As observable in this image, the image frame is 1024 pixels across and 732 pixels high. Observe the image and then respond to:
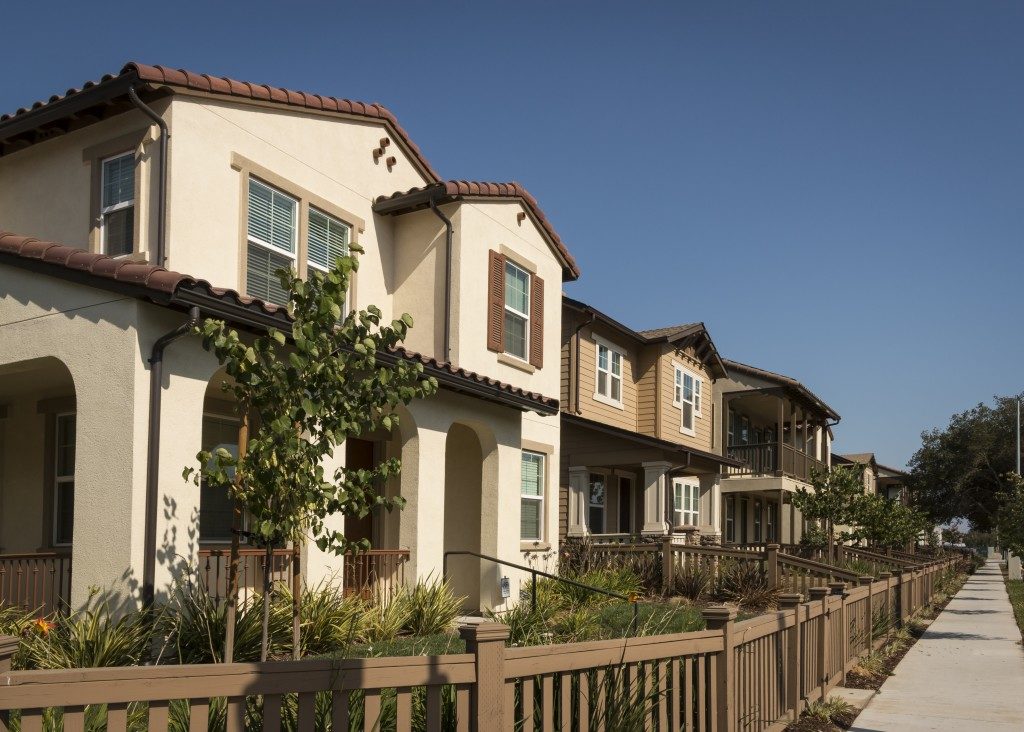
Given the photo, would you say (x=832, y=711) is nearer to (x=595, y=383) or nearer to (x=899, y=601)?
(x=899, y=601)

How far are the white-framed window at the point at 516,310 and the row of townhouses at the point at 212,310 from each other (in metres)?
0.05

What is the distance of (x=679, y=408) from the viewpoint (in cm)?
2772

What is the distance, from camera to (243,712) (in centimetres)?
450

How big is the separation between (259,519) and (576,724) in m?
3.25

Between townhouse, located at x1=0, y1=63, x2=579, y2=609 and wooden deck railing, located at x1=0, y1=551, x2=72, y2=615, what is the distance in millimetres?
71

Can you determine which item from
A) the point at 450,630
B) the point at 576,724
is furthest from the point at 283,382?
the point at 450,630

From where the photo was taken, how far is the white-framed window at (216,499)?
12188mm

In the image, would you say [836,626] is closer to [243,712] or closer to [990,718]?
[990,718]

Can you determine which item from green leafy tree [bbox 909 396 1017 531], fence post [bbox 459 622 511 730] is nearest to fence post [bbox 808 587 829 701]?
fence post [bbox 459 622 511 730]

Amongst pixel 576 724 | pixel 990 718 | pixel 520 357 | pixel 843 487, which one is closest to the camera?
pixel 576 724

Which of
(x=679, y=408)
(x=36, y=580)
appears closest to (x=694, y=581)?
(x=679, y=408)

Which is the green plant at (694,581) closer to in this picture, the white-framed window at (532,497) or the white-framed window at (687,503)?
the white-framed window at (532,497)

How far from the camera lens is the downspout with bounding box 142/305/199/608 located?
8.95 metres

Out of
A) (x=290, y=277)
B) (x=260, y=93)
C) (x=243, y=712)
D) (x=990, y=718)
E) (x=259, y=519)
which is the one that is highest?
(x=260, y=93)
